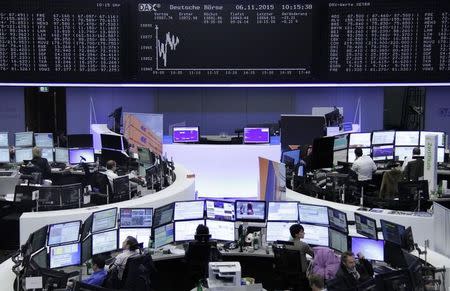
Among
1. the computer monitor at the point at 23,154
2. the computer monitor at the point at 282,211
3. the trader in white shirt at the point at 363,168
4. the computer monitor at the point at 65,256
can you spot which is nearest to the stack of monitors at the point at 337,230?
the computer monitor at the point at 282,211

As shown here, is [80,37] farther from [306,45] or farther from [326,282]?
[326,282]

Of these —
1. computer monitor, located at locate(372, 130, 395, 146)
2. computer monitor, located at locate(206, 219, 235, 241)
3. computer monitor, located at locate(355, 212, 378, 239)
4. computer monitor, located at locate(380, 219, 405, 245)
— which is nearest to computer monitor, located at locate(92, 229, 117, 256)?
computer monitor, located at locate(206, 219, 235, 241)

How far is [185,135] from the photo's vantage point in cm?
1595

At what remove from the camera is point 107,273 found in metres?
7.30

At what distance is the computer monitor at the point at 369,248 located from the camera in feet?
25.5

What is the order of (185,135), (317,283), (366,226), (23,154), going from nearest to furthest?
(317,283) < (366,226) < (23,154) < (185,135)

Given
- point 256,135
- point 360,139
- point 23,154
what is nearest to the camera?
point 360,139

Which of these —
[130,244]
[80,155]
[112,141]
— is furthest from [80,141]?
[130,244]

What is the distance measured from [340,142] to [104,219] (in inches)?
248

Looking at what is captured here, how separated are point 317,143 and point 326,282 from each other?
5480 millimetres

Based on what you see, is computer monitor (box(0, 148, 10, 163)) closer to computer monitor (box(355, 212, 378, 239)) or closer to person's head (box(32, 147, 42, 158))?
person's head (box(32, 147, 42, 158))

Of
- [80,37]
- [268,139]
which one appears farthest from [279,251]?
[268,139]

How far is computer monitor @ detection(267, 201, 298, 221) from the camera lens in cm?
880

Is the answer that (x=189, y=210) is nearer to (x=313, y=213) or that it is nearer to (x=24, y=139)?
(x=313, y=213)
